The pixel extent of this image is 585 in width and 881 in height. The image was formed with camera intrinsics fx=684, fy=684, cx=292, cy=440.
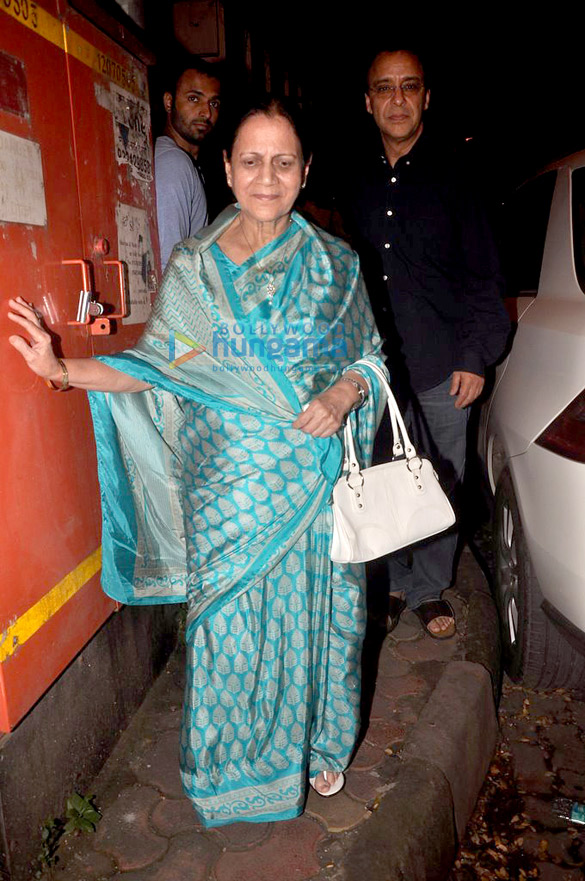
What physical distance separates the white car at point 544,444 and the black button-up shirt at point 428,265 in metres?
0.22

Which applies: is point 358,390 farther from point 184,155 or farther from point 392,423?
point 184,155

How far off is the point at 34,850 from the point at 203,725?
533 millimetres

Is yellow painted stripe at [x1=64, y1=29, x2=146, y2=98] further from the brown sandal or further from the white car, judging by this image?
the brown sandal

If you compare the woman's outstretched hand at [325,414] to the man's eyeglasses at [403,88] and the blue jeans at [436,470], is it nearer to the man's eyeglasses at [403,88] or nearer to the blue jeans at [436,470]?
the blue jeans at [436,470]

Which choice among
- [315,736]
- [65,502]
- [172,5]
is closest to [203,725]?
[315,736]

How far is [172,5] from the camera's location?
12.4ft

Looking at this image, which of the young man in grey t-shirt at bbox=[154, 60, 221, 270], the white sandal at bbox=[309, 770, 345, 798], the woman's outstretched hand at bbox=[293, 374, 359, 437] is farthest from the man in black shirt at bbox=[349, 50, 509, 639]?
the white sandal at bbox=[309, 770, 345, 798]

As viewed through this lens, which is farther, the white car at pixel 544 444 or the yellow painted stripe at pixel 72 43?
the white car at pixel 544 444

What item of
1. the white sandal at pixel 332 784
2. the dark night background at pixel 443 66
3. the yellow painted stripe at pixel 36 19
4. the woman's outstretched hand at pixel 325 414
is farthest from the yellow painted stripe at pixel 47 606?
the dark night background at pixel 443 66

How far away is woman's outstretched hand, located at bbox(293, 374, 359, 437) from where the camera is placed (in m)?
1.66

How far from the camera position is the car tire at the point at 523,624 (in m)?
2.48

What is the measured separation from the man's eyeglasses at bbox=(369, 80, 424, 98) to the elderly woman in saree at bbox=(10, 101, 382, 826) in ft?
3.34

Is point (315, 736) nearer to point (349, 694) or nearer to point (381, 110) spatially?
point (349, 694)

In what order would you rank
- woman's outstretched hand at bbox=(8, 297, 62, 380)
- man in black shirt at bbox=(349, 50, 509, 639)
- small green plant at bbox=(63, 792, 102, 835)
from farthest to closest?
man in black shirt at bbox=(349, 50, 509, 639) → small green plant at bbox=(63, 792, 102, 835) → woman's outstretched hand at bbox=(8, 297, 62, 380)
